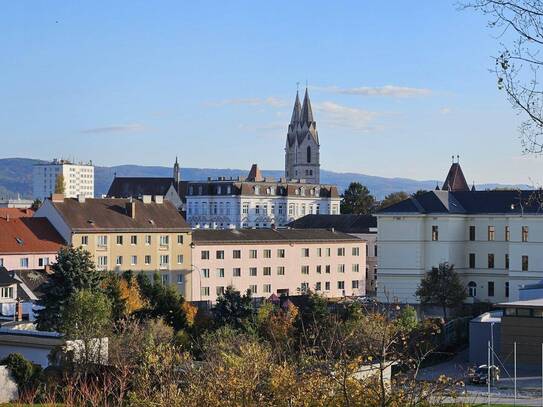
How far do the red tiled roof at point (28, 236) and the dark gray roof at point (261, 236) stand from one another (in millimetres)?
9199

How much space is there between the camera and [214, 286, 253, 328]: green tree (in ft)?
133

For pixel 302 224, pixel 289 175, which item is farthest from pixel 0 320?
pixel 289 175

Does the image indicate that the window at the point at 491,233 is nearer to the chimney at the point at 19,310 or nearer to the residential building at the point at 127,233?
the residential building at the point at 127,233

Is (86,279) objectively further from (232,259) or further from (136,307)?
(232,259)

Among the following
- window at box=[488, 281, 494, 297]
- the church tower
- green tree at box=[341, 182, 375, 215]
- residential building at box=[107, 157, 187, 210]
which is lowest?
window at box=[488, 281, 494, 297]

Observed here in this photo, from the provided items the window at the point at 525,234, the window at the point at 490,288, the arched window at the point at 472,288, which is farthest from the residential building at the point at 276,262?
the window at the point at 525,234

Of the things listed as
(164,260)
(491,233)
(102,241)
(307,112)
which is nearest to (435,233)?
(491,233)

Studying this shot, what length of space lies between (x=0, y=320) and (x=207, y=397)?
31.1 metres

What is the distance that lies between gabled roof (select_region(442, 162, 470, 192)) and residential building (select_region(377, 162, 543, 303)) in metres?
31.0

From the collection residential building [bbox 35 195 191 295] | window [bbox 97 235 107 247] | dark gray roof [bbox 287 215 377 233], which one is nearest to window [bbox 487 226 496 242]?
residential building [bbox 35 195 191 295]

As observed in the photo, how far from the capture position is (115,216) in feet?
211

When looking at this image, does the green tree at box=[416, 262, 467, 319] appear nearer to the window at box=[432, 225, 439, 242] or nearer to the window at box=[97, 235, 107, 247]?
the window at box=[432, 225, 439, 242]

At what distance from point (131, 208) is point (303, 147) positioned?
3581 inches

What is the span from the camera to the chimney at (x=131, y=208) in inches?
2564
